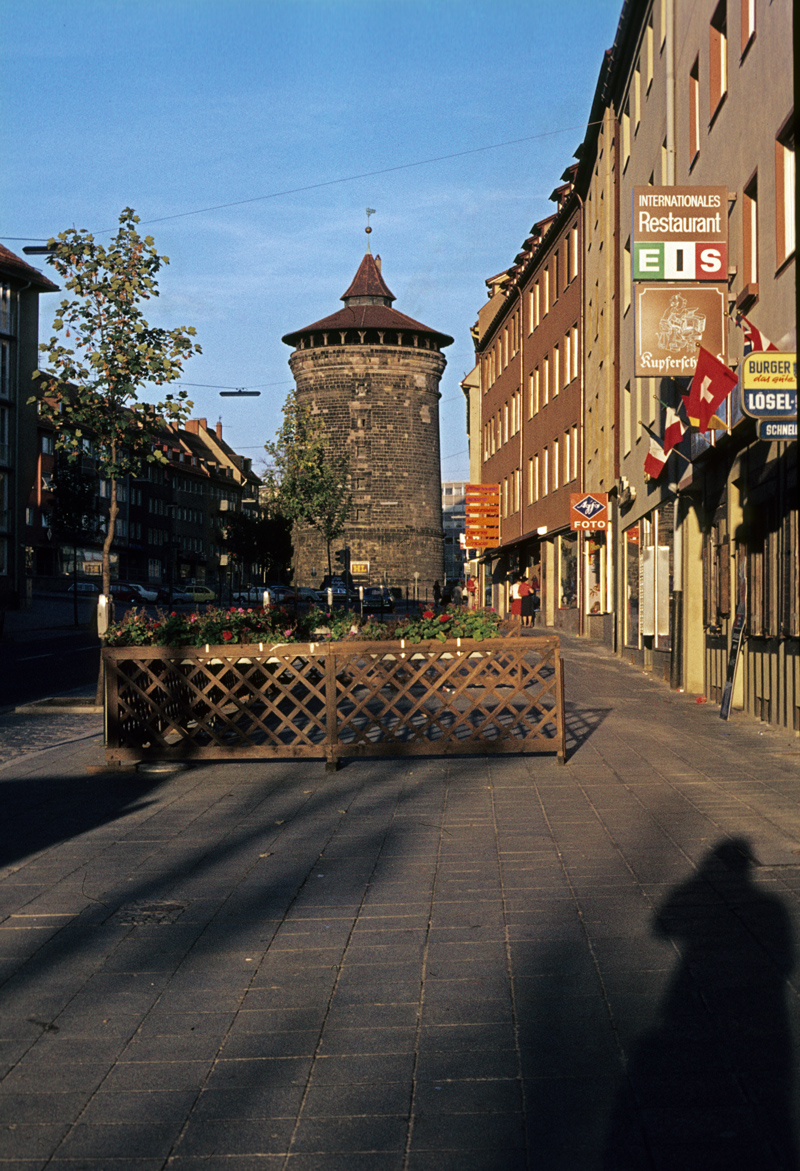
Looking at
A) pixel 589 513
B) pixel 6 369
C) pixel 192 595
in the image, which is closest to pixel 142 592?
pixel 192 595

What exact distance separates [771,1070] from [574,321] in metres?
35.0

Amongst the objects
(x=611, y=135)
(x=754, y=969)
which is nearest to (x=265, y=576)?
(x=611, y=135)

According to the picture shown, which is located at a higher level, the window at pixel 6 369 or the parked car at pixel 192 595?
the window at pixel 6 369

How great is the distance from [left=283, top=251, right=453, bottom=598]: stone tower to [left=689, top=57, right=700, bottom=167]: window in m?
68.9

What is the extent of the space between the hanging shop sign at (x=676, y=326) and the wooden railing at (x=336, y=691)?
6.07 meters

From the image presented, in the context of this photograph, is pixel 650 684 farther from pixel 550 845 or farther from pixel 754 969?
pixel 754 969

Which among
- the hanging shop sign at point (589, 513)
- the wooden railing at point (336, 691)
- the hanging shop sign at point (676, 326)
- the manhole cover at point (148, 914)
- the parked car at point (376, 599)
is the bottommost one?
the manhole cover at point (148, 914)

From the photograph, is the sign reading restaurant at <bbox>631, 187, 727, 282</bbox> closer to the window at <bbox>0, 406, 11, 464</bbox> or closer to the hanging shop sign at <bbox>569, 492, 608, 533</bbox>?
the hanging shop sign at <bbox>569, 492, 608, 533</bbox>

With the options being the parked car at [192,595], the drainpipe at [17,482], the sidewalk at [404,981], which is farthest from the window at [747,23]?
the parked car at [192,595]

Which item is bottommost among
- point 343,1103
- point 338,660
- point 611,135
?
point 343,1103

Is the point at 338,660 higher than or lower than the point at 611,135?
lower

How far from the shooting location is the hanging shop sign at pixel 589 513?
1177 inches

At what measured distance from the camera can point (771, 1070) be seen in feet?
12.4

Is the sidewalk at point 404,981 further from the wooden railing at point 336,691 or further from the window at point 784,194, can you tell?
the window at point 784,194
